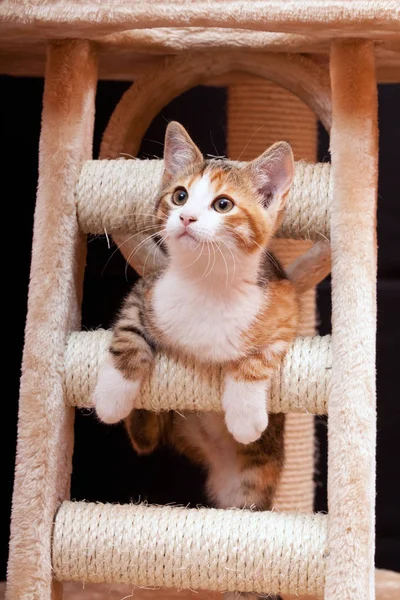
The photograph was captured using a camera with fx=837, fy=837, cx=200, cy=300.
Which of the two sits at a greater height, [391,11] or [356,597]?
[391,11]

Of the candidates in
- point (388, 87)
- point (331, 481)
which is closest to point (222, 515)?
point (331, 481)

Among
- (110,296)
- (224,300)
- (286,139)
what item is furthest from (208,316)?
(110,296)

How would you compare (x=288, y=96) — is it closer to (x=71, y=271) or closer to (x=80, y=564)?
(x=71, y=271)

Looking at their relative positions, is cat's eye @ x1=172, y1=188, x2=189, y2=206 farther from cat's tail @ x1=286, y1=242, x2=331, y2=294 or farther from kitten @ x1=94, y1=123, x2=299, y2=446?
cat's tail @ x1=286, y1=242, x2=331, y2=294

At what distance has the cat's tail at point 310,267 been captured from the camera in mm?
1266

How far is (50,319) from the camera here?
116 cm

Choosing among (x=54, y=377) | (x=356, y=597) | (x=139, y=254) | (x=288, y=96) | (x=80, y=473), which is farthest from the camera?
(x=80, y=473)

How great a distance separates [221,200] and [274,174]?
83mm

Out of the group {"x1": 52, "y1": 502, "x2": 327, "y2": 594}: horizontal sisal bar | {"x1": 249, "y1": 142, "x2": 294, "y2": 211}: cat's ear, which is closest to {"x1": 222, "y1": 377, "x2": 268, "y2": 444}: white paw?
{"x1": 52, "y1": 502, "x2": 327, "y2": 594}: horizontal sisal bar

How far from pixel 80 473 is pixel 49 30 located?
3.07 ft

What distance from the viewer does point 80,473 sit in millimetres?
1744

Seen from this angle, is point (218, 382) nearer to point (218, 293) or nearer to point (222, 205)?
point (218, 293)

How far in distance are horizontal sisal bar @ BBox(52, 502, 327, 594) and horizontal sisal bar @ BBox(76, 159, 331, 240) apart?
0.39m

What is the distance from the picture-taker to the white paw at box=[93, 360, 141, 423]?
1.09m
